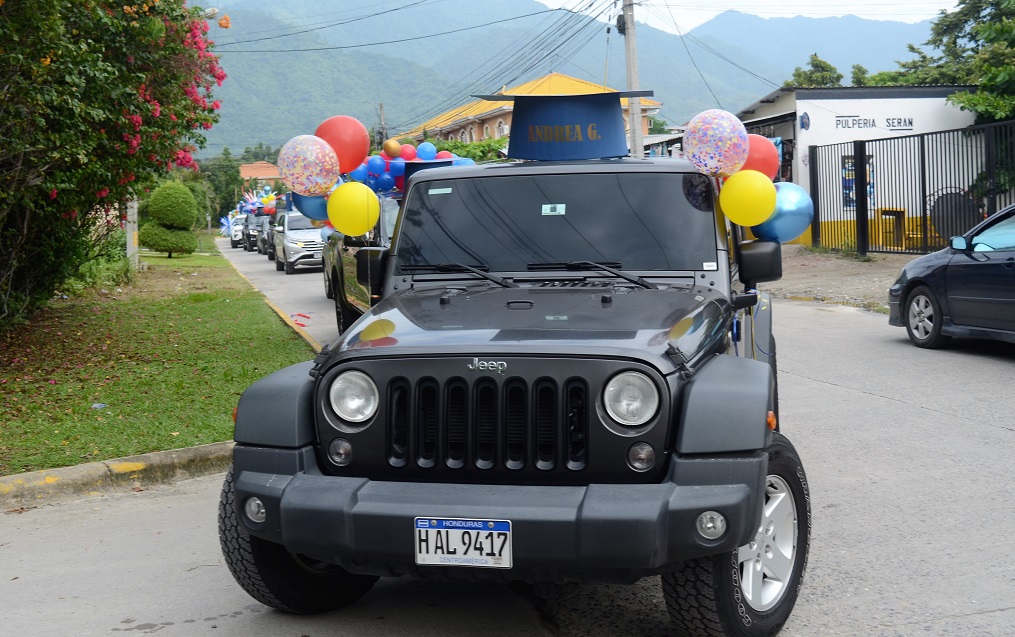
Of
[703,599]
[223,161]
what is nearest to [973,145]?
[703,599]

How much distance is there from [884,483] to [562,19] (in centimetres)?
2978

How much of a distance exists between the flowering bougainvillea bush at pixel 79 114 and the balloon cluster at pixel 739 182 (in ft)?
16.7

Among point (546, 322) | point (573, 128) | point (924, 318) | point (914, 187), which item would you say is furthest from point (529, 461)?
point (914, 187)

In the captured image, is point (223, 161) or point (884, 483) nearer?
point (884, 483)

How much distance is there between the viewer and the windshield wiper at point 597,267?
477 cm

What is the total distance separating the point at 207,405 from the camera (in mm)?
8797

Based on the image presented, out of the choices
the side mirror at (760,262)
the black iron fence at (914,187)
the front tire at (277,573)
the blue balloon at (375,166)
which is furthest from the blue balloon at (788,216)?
the black iron fence at (914,187)

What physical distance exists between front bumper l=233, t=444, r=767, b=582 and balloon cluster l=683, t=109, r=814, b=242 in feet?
7.27

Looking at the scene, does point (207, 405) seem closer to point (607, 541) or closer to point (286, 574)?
point (286, 574)

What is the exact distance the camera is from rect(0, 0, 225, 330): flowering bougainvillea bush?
847 centimetres

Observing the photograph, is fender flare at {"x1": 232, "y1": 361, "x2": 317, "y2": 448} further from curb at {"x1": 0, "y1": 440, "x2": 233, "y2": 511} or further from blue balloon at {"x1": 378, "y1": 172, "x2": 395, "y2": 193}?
blue balloon at {"x1": 378, "y1": 172, "x2": 395, "y2": 193}

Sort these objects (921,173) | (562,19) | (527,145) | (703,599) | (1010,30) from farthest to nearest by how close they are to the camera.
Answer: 1. (562,19)
2. (1010,30)
3. (921,173)
4. (527,145)
5. (703,599)

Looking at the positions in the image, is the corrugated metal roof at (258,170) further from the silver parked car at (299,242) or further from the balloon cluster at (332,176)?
the balloon cluster at (332,176)

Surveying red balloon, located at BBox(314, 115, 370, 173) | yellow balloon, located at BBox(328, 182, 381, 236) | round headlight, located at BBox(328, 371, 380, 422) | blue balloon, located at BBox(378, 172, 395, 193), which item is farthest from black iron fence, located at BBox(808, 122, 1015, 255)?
round headlight, located at BBox(328, 371, 380, 422)
